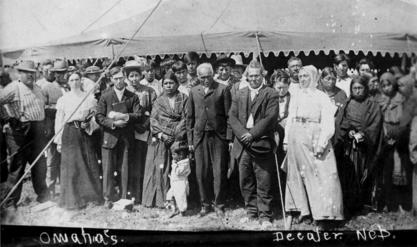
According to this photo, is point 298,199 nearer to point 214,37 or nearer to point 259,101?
point 259,101

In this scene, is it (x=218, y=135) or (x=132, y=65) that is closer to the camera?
(x=218, y=135)

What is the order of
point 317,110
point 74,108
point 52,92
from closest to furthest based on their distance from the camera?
point 317,110 < point 74,108 < point 52,92

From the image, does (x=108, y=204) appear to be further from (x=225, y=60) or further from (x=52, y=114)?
(x=225, y=60)

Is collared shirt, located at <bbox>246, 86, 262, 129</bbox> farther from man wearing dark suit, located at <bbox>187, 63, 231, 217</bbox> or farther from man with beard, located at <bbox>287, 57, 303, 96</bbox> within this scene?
man with beard, located at <bbox>287, 57, 303, 96</bbox>

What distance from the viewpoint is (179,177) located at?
573 centimetres

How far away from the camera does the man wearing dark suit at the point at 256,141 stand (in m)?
5.54

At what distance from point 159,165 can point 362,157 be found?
2.20m

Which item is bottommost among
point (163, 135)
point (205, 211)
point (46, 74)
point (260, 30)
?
point (205, 211)

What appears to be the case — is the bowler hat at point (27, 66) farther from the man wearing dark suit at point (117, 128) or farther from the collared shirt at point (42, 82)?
the man wearing dark suit at point (117, 128)

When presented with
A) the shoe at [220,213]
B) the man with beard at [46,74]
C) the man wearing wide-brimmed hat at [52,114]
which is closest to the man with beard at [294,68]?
the shoe at [220,213]

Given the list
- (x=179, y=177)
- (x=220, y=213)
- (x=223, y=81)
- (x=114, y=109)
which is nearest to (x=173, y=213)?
(x=179, y=177)

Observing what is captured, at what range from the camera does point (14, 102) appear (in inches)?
236

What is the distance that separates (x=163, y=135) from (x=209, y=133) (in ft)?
1.69

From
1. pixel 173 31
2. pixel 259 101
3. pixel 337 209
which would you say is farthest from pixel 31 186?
pixel 337 209
